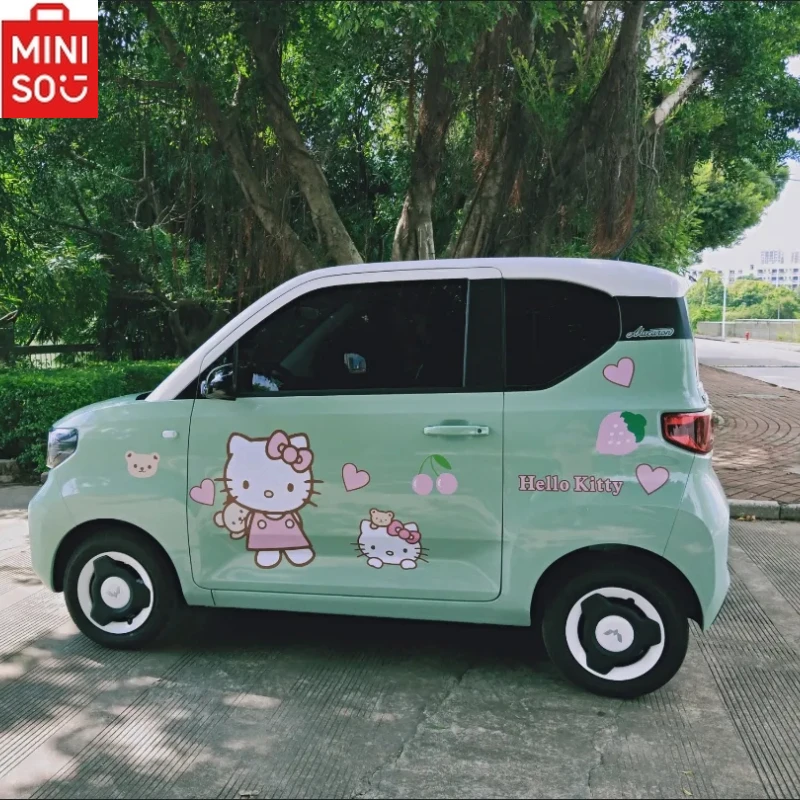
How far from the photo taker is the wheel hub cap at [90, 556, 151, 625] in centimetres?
432

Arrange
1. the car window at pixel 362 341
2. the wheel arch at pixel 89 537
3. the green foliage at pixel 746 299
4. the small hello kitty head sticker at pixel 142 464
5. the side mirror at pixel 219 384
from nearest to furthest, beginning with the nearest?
the car window at pixel 362 341 < the side mirror at pixel 219 384 < the small hello kitty head sticker at pixel 142 464 < the wheel arch at pixel 89 537 < the green foliage at pixel 746 299

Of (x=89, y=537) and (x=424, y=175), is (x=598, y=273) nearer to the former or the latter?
(x=89, y=537)

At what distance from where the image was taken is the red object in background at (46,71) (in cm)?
895

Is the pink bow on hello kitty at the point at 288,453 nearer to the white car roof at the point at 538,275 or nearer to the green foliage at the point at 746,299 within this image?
the white car roof at the point at 538,275

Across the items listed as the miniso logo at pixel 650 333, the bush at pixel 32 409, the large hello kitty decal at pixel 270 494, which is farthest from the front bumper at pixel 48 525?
the bush at pixel 32 409

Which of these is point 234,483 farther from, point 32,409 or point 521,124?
point 521,124

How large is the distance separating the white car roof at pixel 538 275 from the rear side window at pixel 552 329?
1.9 inches

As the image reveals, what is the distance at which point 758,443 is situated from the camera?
35.9 feet

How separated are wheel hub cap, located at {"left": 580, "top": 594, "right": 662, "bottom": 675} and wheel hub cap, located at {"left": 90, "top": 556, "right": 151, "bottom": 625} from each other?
2.18 m

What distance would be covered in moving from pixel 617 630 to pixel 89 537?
8.74 feet

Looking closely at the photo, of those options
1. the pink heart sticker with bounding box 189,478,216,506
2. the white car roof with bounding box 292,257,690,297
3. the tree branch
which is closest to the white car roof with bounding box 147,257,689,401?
the white car roof with bounding box 292,257,690,297

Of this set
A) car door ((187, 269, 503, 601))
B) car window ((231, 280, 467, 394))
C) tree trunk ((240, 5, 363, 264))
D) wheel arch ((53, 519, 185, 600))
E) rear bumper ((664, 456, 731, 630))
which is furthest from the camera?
tree trunk ((240, 5, 363, 264))

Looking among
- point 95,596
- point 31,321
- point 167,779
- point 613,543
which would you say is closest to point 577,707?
point 613,543

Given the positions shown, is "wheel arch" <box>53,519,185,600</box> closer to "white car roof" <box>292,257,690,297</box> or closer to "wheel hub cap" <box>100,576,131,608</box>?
"wheel hub cap" <box>100,576,131,608</box>
